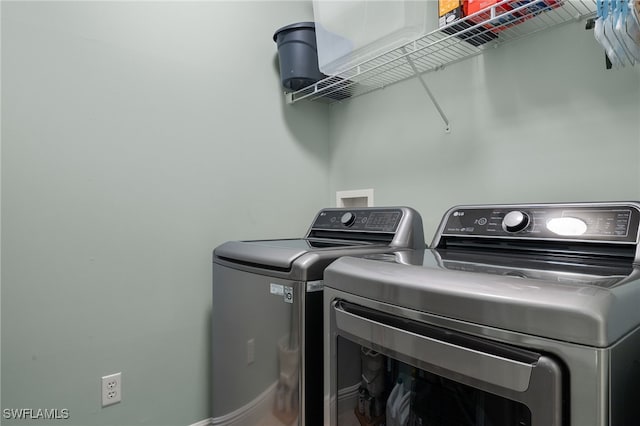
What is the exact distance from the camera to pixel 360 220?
1.47 m

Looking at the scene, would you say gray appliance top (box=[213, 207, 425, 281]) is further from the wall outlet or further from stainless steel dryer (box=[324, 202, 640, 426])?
the wall outlet

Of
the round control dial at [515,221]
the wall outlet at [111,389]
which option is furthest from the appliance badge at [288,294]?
the wall outlet at [111,389]

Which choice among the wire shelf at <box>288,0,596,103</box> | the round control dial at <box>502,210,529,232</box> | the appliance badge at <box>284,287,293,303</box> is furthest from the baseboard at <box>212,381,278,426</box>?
the wire shelf at <box>288,0,596,103</box>

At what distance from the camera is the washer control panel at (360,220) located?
4.43ft

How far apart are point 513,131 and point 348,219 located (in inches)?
27.5

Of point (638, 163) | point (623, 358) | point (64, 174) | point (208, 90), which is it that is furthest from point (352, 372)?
point (208, 90)

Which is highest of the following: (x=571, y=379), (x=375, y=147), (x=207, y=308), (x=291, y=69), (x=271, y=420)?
(x=291, y=69)

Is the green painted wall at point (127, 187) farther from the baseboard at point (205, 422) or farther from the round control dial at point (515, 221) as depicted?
the round control dial at point (515, 221)

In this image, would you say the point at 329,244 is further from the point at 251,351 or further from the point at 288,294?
the point at 251,351

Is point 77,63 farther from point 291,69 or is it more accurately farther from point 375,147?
point 375,147

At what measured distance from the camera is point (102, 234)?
1.32 metres

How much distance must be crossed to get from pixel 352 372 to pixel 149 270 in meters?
0.96

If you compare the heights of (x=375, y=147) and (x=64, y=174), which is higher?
(x=375, y=147)

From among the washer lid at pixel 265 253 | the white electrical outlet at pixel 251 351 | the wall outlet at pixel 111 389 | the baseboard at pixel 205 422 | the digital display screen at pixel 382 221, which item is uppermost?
the digital display screen at pixel 382 221
